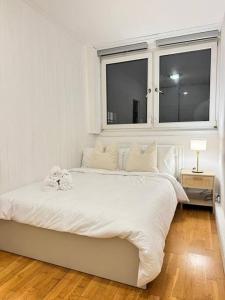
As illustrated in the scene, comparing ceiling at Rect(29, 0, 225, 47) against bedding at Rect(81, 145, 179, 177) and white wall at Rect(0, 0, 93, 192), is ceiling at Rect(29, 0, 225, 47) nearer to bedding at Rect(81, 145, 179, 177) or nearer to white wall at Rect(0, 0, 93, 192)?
white wall at Rect(0, 0, 93, 192)

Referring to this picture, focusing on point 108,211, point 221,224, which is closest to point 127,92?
point 221,224

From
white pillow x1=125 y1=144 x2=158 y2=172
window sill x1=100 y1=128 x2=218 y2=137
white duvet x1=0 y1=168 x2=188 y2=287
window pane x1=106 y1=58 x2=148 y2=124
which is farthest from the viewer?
window pane x1=106 y1=58 x2=148 y2=124

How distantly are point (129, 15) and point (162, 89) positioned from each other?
1.25 metres

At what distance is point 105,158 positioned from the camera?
10.4 feet

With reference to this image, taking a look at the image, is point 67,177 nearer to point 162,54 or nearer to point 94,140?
point 94,140

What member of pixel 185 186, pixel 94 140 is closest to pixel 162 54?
pixel 94 140

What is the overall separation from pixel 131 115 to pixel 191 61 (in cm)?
127

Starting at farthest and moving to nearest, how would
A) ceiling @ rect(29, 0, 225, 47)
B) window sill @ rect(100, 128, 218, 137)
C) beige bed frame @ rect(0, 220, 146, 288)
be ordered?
window sill @ rect(100, 128, 218, 137) < ceiling @ rect(29, 0, 225, 47) < beige bed frame @ rect(0, 220, 146, 288)

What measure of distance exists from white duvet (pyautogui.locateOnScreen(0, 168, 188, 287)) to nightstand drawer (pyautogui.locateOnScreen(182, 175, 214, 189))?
0.68 metres

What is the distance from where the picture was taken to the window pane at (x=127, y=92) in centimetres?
367

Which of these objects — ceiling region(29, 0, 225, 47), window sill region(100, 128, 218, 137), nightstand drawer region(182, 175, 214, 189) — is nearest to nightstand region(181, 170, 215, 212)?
nightstand drawer region(182, 175, 214, 189)

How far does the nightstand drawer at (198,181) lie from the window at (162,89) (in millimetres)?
835

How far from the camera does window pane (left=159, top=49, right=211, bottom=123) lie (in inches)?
130

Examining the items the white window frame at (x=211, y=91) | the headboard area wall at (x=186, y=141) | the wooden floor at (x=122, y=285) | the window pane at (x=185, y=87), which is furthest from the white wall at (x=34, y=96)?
the window pane at (x=185, y=87)
